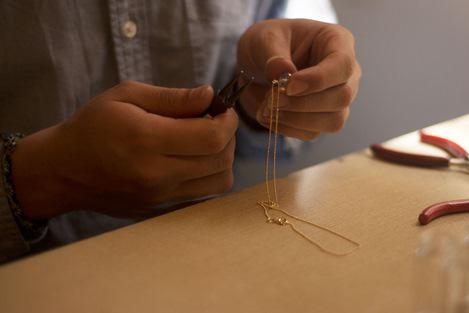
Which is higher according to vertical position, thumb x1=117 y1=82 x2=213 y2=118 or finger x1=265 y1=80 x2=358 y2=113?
thumb x1=117 y1=82 x2=213 y2=118

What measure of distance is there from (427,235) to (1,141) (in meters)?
0.46

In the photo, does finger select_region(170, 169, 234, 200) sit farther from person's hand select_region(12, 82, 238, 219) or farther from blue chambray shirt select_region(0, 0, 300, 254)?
blue chambray shirt select_region(0, 0, 300, 254)

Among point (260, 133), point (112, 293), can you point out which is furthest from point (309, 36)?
point (112, 293)

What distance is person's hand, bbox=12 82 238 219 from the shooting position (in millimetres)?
466

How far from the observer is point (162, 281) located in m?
0.37

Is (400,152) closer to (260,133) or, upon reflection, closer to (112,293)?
(260,133)

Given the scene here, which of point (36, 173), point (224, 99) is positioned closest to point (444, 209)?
point (224, 99)

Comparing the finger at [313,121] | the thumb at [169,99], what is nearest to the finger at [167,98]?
the thumb at [169,99]

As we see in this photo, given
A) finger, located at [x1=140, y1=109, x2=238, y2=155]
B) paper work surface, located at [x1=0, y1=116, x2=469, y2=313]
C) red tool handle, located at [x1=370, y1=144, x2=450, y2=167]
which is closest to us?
paper work surface, located at [x1=0, y1=116, x2=469, y2=313]

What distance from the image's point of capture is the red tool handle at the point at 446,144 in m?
0.58

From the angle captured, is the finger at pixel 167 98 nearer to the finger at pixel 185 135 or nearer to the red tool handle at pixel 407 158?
the finger at pixel 185 135

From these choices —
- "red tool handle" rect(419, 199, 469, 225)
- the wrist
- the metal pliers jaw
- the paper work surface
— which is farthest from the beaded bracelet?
"red tool handle" rect(419, 199, 469, 225)

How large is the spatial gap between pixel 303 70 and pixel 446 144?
24 centimetres

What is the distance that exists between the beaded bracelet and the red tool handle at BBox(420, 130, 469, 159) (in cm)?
50
